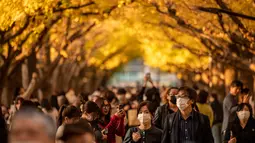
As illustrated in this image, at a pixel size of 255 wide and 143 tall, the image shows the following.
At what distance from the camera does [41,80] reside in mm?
31391

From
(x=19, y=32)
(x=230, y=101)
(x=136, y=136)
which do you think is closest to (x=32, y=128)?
(x=136, y=136)

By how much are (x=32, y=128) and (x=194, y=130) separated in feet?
24.4

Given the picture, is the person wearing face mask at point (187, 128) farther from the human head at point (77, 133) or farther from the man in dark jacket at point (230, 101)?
the human head at point (77, 133)

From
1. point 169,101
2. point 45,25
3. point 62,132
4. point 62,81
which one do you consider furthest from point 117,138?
point 62,81

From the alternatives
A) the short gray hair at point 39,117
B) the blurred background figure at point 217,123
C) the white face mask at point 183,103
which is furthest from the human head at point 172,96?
the short gray hair at point 39,117

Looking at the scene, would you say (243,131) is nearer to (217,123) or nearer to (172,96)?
(172,96)

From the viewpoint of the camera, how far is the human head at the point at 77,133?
16.2ft

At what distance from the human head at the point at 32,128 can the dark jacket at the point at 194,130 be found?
7.26m

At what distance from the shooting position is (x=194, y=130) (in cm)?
1184

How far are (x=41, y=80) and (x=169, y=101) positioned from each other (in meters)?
16.9

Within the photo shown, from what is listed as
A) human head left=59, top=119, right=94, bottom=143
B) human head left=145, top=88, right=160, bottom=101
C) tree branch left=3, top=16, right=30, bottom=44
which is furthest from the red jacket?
tree branch left=3, top=16, right=30, bottom=44

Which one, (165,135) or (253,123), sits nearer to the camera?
(165,135)

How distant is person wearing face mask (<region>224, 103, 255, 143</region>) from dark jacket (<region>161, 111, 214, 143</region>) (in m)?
1.54

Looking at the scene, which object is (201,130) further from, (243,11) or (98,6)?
(98,6)
